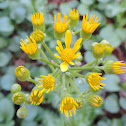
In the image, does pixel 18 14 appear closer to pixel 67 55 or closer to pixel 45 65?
pixel 45 65

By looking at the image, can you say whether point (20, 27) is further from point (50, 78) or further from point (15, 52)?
point (50, 78)

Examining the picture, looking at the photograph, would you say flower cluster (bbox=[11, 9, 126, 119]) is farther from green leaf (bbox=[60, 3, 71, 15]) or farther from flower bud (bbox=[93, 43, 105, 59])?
green leaf (bbox=[60, 3, 71, 15])

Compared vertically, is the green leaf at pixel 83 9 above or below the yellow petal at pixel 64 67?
above

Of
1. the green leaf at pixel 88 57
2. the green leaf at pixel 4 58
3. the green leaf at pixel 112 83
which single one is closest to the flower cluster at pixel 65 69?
the green leaf at pixel 88 57

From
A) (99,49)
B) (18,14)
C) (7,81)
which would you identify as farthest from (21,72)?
(18,14)

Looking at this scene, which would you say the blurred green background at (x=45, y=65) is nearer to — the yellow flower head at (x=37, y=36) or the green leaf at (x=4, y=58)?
the green leaf at (x=4, y=58)

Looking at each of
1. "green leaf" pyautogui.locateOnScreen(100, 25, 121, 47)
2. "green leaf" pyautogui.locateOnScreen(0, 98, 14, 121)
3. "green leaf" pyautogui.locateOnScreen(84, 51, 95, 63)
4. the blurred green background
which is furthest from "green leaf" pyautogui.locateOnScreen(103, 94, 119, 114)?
"green leaf" pyautogui.locateOnScreen(0, 98, 14, 121)
